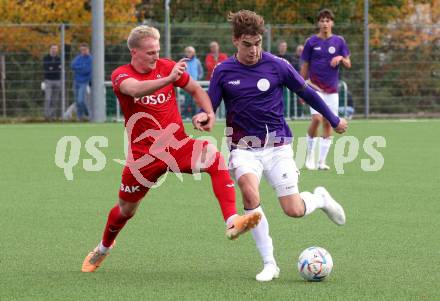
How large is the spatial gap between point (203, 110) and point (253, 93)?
456 millimetres

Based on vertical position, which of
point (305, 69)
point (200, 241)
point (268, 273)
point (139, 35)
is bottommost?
point (200, 241)

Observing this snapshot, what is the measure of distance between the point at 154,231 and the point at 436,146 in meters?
10.2

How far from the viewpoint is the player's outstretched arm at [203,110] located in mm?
7406

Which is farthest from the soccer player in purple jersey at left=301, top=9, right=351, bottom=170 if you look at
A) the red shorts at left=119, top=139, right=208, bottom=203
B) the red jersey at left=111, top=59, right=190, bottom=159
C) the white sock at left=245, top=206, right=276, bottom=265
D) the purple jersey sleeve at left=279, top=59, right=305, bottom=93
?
the white sock at left=245, top=206, right=276, bottom=265

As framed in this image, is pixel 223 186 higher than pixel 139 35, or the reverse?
pixel 139 35

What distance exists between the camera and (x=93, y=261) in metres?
7.91

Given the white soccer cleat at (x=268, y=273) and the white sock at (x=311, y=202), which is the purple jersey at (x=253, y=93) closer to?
the white sock at (x=311, y=202)

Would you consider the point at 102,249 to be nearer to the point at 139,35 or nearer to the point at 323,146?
the point at 139,35

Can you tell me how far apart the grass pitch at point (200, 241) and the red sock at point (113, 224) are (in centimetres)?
18

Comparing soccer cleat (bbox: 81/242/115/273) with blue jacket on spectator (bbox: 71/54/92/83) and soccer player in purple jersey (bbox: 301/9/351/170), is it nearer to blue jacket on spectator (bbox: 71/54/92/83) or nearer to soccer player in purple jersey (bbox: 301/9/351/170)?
soccer player in purple jersey (bbox: 301/9/351/170)

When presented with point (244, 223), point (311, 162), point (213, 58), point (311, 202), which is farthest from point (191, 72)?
point (244, 223)

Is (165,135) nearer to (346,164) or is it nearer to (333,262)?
(333,262)

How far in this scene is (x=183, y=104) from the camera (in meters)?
26.5

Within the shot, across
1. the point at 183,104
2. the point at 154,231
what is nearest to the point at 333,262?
the point at 154,231
